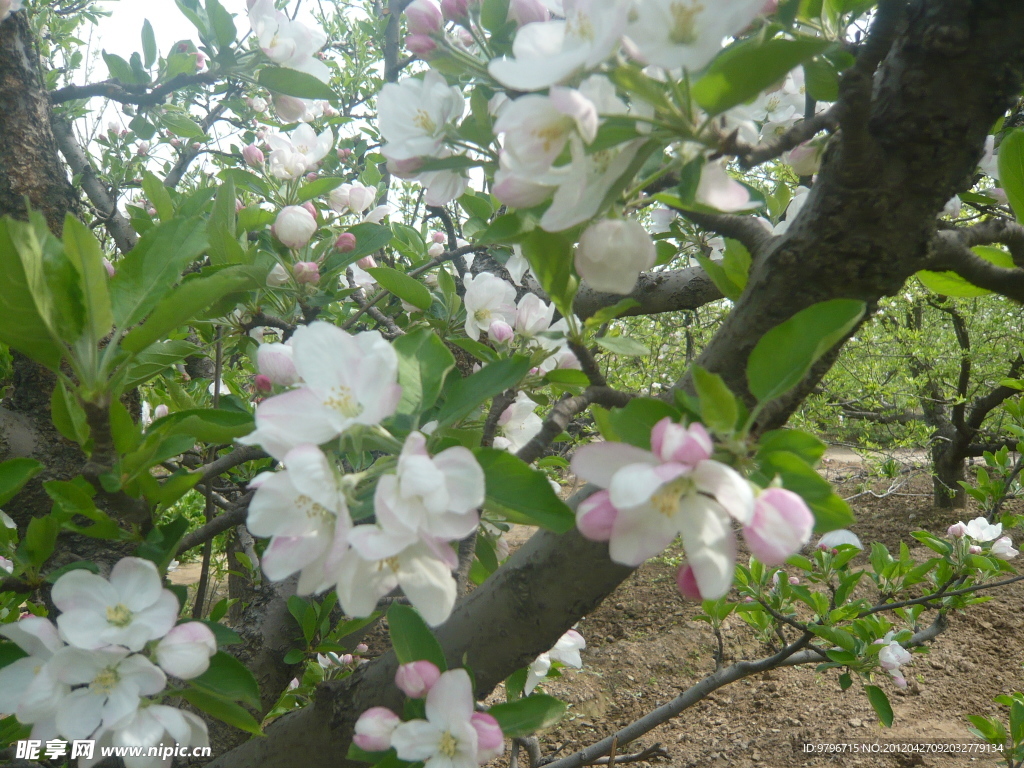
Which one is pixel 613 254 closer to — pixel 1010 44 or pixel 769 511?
pixel 769 511

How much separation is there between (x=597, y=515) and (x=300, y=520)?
9.7 inches

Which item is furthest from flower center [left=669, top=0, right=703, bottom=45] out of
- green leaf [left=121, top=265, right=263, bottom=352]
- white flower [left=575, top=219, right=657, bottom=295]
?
green leaf [left=121, top=265, right=263, bottom=352]

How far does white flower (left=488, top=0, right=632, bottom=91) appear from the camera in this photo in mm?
408

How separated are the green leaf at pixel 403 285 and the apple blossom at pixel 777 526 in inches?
30.5

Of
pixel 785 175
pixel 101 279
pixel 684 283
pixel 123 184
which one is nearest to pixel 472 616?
pixel 101 279

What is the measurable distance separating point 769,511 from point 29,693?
79 cm

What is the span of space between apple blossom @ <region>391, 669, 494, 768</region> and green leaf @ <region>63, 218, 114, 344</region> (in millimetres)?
500

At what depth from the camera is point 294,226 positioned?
48.3 inches

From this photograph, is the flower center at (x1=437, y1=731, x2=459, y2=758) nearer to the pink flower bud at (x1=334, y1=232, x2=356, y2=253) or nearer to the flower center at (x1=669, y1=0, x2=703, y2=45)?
the flower center at (x1=669, y1=0, x2=703, y2=45)

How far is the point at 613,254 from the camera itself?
0.53 m

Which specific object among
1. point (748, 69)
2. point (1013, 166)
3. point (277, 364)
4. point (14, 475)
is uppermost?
point (748, 69)

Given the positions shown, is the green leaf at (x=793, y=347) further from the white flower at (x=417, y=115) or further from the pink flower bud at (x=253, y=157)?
the pink flower bud at (x=253, y=157)

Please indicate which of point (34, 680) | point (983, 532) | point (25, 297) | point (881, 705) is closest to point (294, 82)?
point (25, 297)

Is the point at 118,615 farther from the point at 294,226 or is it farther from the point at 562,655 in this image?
the point at 562,655
